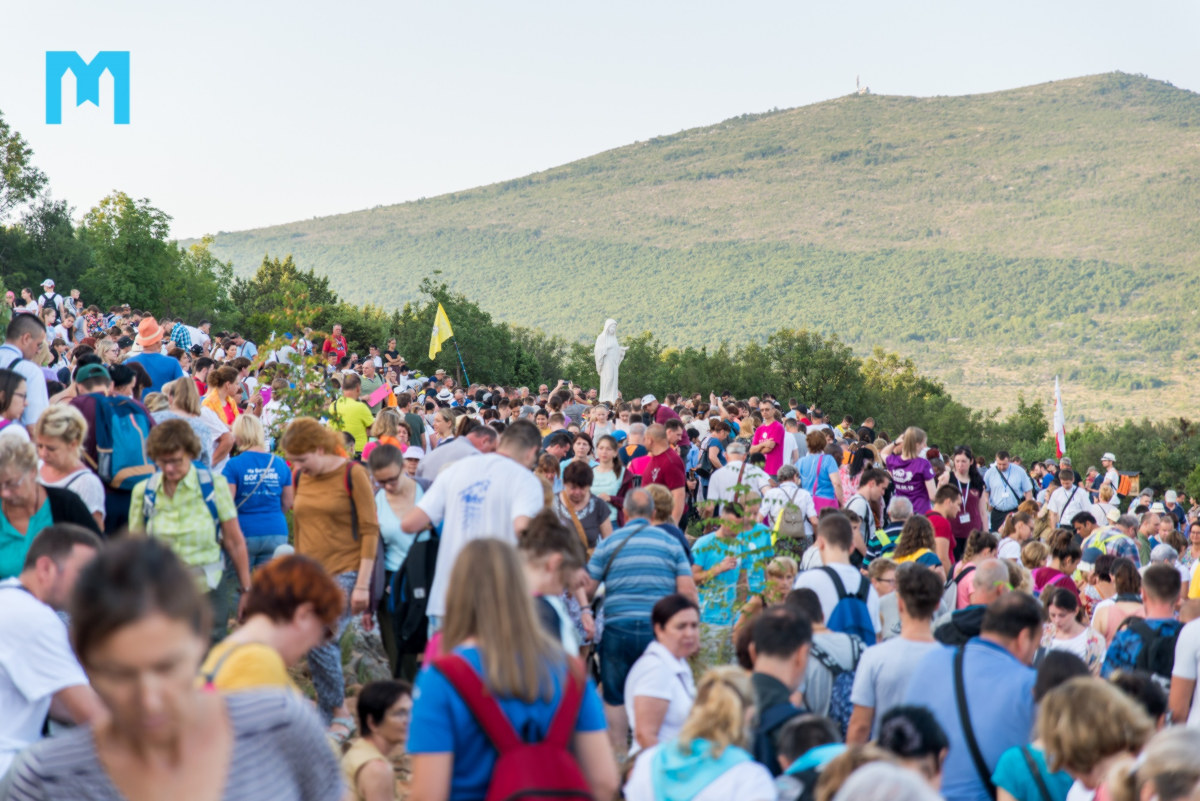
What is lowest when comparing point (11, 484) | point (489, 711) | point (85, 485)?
point (489, 711)

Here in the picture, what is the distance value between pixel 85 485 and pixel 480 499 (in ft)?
6.29

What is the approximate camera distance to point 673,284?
506 feet

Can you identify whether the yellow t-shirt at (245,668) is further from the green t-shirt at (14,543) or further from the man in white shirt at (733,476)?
the man in white shirt at (733,476)

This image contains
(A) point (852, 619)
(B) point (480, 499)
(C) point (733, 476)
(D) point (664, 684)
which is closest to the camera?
(D) point (664, 684)

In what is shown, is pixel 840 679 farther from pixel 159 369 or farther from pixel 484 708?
pixel 159 369

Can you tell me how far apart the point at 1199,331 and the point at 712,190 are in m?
74.9

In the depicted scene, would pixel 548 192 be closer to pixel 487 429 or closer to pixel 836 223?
pixel 836 223

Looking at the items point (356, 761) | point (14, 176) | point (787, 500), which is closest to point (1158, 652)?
point (787, 500)

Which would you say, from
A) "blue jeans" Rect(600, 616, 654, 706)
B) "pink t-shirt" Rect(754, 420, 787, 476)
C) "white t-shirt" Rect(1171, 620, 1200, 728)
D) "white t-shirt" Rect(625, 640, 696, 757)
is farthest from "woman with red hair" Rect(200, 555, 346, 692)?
"pink t-shirt" Rect(754, 420, 787, 476)

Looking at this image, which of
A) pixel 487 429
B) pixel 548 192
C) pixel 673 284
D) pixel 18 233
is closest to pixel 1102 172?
pixel 673 284

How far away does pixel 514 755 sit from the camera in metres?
2.87

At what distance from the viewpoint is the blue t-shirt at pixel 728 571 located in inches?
281

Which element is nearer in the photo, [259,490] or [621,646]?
[621,646]

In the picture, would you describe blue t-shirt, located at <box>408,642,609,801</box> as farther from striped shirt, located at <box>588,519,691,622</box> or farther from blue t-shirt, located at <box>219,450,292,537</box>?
blue t-shirt, located at <box>219,450,292,537</box>
